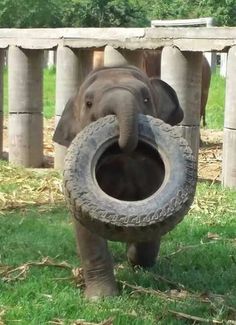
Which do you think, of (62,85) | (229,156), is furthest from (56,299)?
(62,85)

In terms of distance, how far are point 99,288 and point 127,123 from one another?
105 cm

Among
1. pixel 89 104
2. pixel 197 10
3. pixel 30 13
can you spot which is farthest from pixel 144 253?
pixel 197 10

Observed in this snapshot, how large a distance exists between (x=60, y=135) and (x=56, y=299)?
111cm

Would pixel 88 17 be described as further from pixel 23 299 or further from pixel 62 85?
pixel 23 299

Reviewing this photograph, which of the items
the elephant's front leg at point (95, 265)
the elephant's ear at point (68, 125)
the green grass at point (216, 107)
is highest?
the elephant's ear at point (68, 125)

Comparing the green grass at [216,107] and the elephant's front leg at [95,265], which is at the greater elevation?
the elephant's front leg at [95,265]

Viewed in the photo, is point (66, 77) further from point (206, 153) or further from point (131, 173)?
point (131, 173)

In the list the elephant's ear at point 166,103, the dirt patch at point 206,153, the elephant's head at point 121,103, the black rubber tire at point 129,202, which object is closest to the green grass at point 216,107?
the dirt patch at point 206,153

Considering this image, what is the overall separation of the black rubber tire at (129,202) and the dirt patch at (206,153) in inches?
187

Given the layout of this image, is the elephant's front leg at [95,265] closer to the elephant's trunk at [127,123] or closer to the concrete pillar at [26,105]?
the elephant's trunk at [127,123]

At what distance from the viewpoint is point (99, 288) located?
4824 mm

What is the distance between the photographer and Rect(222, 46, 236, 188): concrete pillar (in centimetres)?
838

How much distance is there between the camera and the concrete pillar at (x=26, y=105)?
998 cm

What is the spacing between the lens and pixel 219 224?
22.9ft
